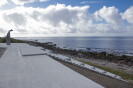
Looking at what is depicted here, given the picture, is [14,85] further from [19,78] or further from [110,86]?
[110,86]

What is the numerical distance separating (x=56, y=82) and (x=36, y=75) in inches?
33.2

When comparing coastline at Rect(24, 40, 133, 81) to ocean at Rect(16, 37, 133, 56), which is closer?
coastline at Rect(24, 40, 133, 81)

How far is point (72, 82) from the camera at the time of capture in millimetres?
4164

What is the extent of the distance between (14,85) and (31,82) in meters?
0.43

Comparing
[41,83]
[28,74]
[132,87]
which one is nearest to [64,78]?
[41,83]

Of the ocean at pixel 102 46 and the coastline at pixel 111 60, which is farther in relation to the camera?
the ocean at pixel 102 46

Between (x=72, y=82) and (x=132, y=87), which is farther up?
(x=72, y=82)

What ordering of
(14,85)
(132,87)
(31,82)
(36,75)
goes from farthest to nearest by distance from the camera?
1. (132,87)
2. (36,75)
3. (31,82)
4. (14,85)

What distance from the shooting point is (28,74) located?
4781 millimetres

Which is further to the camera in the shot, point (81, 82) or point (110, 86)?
point (110, 86)

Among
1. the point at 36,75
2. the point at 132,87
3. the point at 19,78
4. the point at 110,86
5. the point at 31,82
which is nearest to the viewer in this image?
the point at 31,82

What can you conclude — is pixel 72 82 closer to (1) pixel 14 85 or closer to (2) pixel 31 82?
(2) pixel 31 82

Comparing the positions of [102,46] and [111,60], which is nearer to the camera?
[111,60]

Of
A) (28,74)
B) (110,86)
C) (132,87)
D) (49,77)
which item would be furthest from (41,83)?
(132,87)
